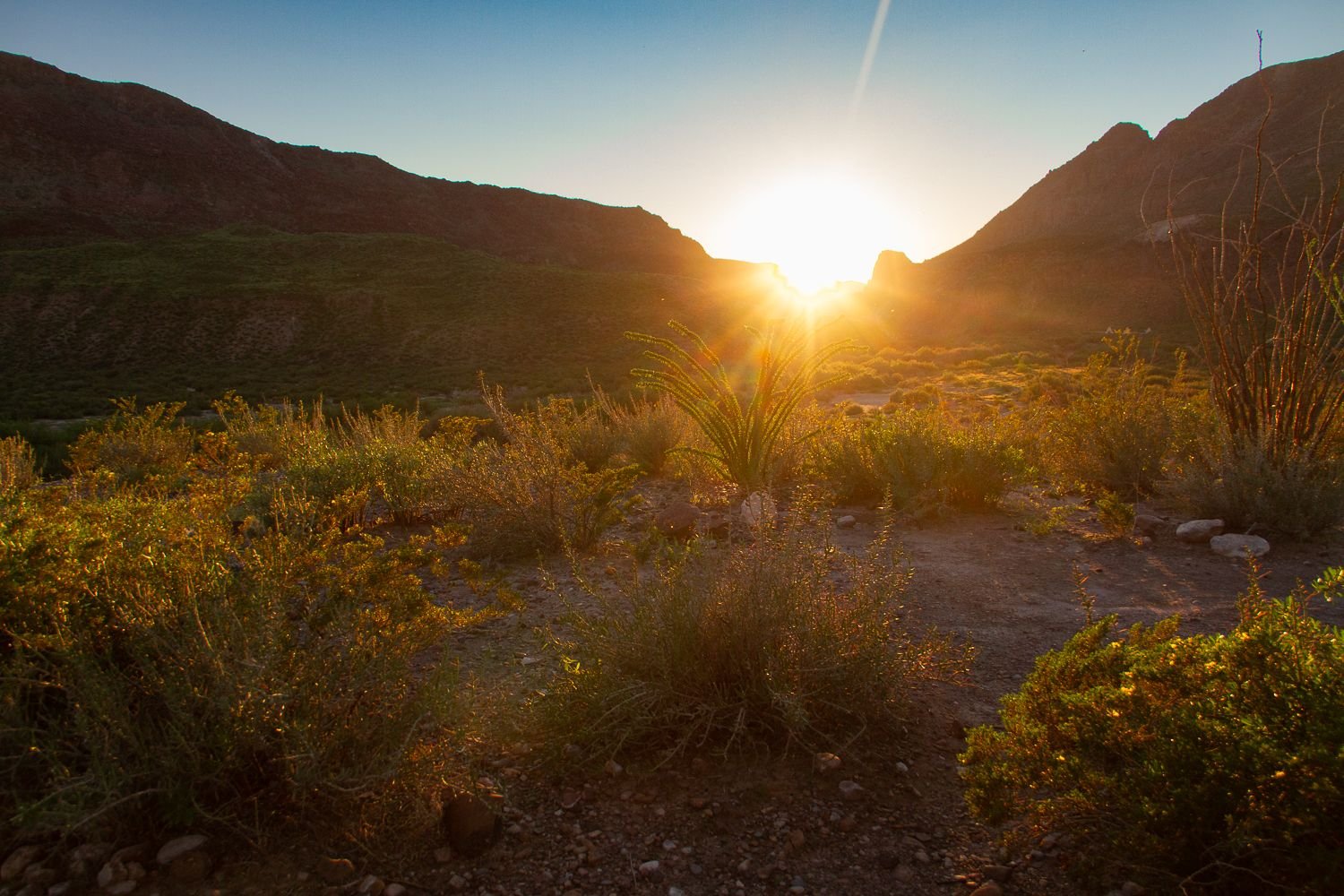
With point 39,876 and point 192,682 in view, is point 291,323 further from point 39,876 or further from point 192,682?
point 39,876

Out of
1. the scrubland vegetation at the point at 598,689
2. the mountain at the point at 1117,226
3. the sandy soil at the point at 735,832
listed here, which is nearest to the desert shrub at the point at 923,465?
the scrubland vegetation at the point at 598,689

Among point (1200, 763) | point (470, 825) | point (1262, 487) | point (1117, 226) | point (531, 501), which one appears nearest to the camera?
point (1200, 763)

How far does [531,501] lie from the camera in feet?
17.4

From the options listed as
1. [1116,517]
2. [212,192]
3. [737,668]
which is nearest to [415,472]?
[737,668]

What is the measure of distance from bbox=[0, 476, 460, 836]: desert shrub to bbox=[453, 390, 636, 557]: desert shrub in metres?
2.53

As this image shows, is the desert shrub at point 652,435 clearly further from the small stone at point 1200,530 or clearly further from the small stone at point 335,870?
the small stone at point 335,870

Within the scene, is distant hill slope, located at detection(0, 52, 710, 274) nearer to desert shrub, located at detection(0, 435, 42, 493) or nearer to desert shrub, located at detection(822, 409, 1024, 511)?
desert shrub, located at detection(0, 435, 42, 493)

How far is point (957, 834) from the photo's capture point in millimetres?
2164

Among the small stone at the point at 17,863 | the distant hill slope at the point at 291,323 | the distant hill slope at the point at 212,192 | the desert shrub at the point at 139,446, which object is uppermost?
the distant hill slope at the point at 212,192

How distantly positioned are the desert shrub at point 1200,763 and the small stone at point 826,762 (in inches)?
16.7

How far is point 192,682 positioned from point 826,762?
1863mm

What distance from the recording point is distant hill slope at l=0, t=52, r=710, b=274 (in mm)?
53531

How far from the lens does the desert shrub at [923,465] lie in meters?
6.07

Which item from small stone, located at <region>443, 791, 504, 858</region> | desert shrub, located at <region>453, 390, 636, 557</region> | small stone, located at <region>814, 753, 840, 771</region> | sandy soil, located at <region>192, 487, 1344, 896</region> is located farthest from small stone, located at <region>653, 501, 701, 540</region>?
small stone, located at <region>443, 791, 504, 858</region>
